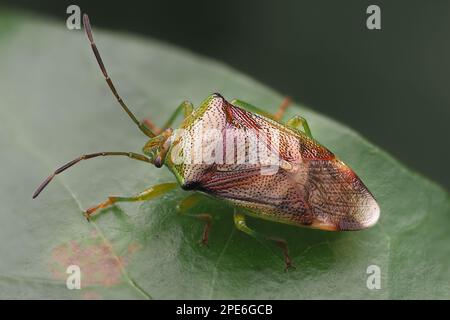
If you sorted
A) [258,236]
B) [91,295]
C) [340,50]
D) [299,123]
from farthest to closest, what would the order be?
[340,50], [299,123], [258,236], [91,295]

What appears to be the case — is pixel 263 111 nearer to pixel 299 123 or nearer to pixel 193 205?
pixel 299 123

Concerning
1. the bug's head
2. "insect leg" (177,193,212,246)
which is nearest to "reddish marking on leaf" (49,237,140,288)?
"insect leg" (177,193,212,246)

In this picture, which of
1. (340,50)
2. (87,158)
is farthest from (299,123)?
(340,50)

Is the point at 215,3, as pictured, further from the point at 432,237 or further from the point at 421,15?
the point at 432,237

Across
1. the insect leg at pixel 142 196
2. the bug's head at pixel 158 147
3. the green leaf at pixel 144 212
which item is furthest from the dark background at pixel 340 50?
the insect leg at pixel 142 196

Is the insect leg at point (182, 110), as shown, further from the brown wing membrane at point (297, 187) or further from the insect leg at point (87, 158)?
the brown wing membrane at point (297, 187)
